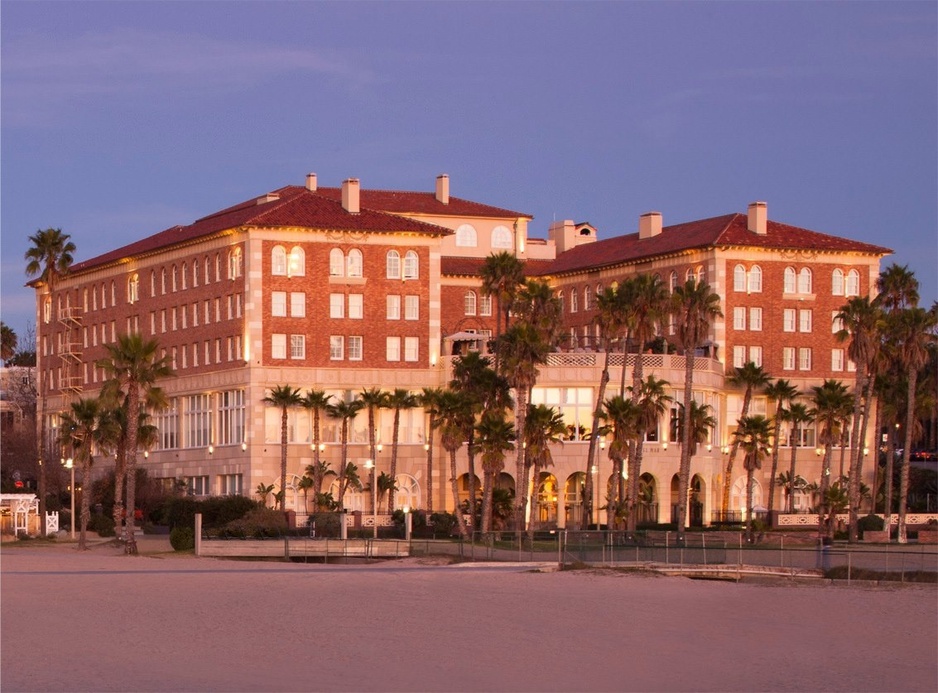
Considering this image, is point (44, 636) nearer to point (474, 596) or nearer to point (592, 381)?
point (474, 596)

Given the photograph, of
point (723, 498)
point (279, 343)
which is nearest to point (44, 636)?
point (279, 343)

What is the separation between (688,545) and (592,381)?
132 ft

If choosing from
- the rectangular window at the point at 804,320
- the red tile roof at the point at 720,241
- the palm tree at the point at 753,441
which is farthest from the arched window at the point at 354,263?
the rectangular window at the point at 804,320

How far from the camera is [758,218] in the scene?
113375 millimetres

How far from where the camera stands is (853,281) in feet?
377

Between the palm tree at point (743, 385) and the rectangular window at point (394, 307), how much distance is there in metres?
18.9

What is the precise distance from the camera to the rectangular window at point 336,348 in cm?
10369

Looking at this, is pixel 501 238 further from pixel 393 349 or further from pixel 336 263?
pixel 336 263

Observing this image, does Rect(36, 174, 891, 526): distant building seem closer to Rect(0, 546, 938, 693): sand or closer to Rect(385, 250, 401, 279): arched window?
Rect(385, 250, 401, 279): arched window

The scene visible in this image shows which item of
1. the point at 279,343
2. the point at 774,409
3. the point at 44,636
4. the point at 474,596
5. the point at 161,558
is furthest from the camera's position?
the point at 774,409

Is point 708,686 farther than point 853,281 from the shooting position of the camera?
No

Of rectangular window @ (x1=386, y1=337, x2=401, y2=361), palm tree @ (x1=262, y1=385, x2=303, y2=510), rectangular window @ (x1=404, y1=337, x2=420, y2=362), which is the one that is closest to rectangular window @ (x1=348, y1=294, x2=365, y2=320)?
rectangular window @ (x1=386, y1=337, x2=401, y2=361)

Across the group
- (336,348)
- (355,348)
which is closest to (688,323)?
(355,348)

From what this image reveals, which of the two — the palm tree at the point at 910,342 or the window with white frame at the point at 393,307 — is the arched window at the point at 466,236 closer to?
the window with white frame at the point at 393,307
